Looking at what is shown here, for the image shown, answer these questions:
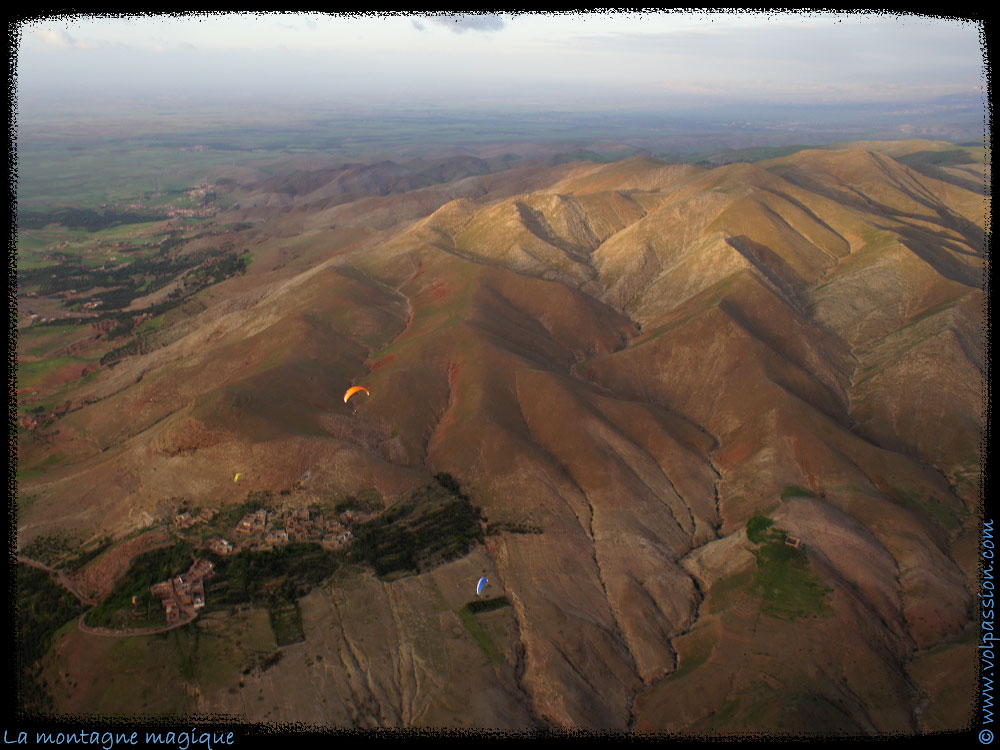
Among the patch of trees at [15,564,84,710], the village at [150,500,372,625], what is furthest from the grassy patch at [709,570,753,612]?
the patch of trees at [15,564,84,710]

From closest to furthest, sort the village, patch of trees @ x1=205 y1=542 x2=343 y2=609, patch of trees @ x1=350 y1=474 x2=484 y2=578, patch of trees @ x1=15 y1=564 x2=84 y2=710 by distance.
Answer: patch of trees @ x1=15 y1=564 x2=84 y2=710
the village
patch of trees @ x1=205 y1=542 x2=343 y2=609
patch of trees @ x1=350 y1=474 x2=484 y2=578

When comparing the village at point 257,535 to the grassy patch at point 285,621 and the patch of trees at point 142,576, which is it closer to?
the patch of trees at point 142,576

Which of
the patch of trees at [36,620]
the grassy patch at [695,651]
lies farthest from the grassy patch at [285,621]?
the grassy patch at [695,651]

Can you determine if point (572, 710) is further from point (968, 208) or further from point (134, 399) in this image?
point (968, 208)

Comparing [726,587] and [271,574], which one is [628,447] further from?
[271,574]

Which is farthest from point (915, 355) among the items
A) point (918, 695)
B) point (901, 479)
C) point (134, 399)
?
point (134, 399)

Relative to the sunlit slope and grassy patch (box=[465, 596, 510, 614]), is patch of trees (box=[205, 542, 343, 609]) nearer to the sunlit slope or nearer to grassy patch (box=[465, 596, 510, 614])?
the sunlit slope

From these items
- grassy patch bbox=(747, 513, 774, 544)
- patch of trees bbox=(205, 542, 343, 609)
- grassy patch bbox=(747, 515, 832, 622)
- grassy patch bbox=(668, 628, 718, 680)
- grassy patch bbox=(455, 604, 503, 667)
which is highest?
patch of trees bbox=(205, 542, 343, 609)

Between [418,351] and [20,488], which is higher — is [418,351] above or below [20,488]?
above

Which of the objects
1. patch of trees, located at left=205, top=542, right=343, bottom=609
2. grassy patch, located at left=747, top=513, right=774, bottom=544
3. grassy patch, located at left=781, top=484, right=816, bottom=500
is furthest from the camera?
grassy patch, located at left=781, top=484, right=816, bottom=500
